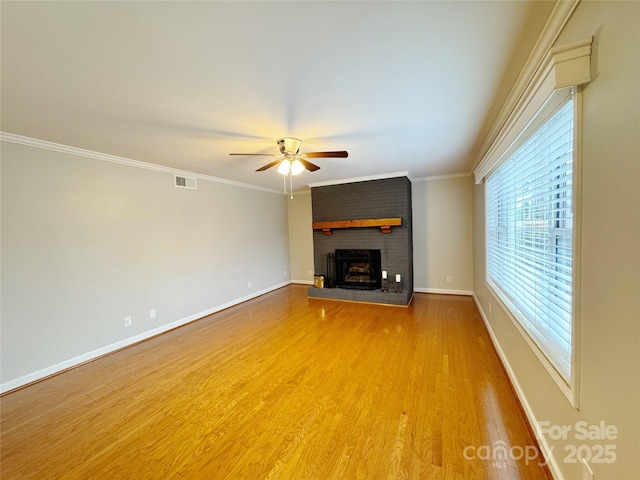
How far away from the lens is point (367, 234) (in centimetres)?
494

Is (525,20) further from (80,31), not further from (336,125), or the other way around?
(80,31)

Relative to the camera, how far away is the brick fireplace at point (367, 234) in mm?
4594

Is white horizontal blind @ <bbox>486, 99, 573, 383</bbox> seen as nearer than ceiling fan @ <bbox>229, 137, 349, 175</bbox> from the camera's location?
Yes

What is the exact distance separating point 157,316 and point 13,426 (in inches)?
66.3

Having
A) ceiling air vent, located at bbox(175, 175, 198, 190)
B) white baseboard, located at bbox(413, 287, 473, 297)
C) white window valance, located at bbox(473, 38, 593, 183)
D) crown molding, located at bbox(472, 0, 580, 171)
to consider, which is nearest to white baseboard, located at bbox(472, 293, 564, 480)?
white window valance, located at bbox(473, 38, 593, 183)

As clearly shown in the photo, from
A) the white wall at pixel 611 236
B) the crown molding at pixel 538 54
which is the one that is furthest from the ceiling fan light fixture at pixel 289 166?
the white wall at pixel 611 236

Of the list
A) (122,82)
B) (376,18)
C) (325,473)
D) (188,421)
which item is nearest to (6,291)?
(188,421)

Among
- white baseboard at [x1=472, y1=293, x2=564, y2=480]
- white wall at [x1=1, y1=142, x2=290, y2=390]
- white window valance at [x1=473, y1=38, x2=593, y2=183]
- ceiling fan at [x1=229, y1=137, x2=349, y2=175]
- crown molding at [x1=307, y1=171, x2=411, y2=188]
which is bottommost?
white baseboard at [x1=472, y1=293, x2=564, y2=480]

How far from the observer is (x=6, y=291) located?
92.3 inches

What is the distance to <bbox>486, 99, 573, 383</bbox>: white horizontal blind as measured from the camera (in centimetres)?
128

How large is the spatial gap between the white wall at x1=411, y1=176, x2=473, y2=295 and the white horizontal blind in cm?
241

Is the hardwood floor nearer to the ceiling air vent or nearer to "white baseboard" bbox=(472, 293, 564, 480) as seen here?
"white baseboard" bbox=(472, 293, 564, 480)

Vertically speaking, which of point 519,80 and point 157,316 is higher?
point 519,80

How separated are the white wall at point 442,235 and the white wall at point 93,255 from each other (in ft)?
12.7
